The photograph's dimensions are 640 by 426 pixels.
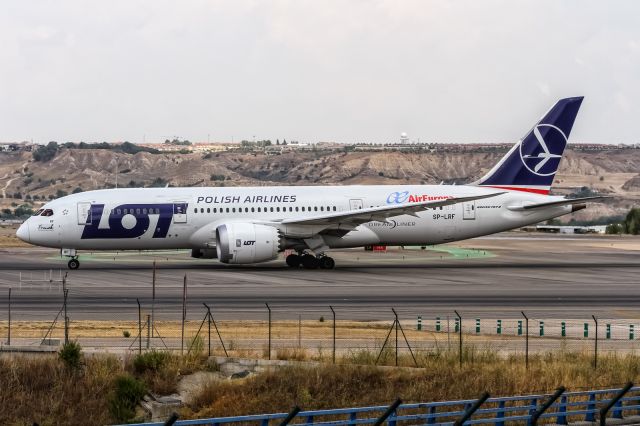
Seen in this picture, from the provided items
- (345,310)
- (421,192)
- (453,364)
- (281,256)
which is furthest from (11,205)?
(453,364)

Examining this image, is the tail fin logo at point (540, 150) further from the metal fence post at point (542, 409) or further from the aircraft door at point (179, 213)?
the metal fence post at point (542, 409)

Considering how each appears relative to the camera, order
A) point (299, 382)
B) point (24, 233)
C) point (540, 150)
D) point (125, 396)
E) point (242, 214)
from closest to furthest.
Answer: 1. point (125, 396)
2. point (299, 382)
3. point (24, 233)
4. point (242, 214)
5. point (540, 150)

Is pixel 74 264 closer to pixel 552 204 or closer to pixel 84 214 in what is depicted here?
pixel 84 214

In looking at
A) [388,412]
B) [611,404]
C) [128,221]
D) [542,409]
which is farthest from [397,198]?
[388,412]

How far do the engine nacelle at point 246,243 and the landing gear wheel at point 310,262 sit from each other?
3176mm

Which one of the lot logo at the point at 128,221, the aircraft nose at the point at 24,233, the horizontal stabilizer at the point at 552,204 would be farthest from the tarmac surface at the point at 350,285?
the horizontal stabilizer at the point at 552,204

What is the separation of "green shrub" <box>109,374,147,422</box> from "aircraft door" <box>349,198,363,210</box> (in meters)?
32.8

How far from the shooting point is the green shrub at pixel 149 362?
31.6 metres

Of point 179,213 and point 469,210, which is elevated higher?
point 469,210

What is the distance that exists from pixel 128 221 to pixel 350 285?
12507mm

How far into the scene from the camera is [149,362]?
31.7 metres

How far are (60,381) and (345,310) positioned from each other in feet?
49.5

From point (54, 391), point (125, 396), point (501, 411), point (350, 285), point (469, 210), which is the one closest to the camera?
point (501, 411)

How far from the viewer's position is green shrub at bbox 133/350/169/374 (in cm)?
3162
